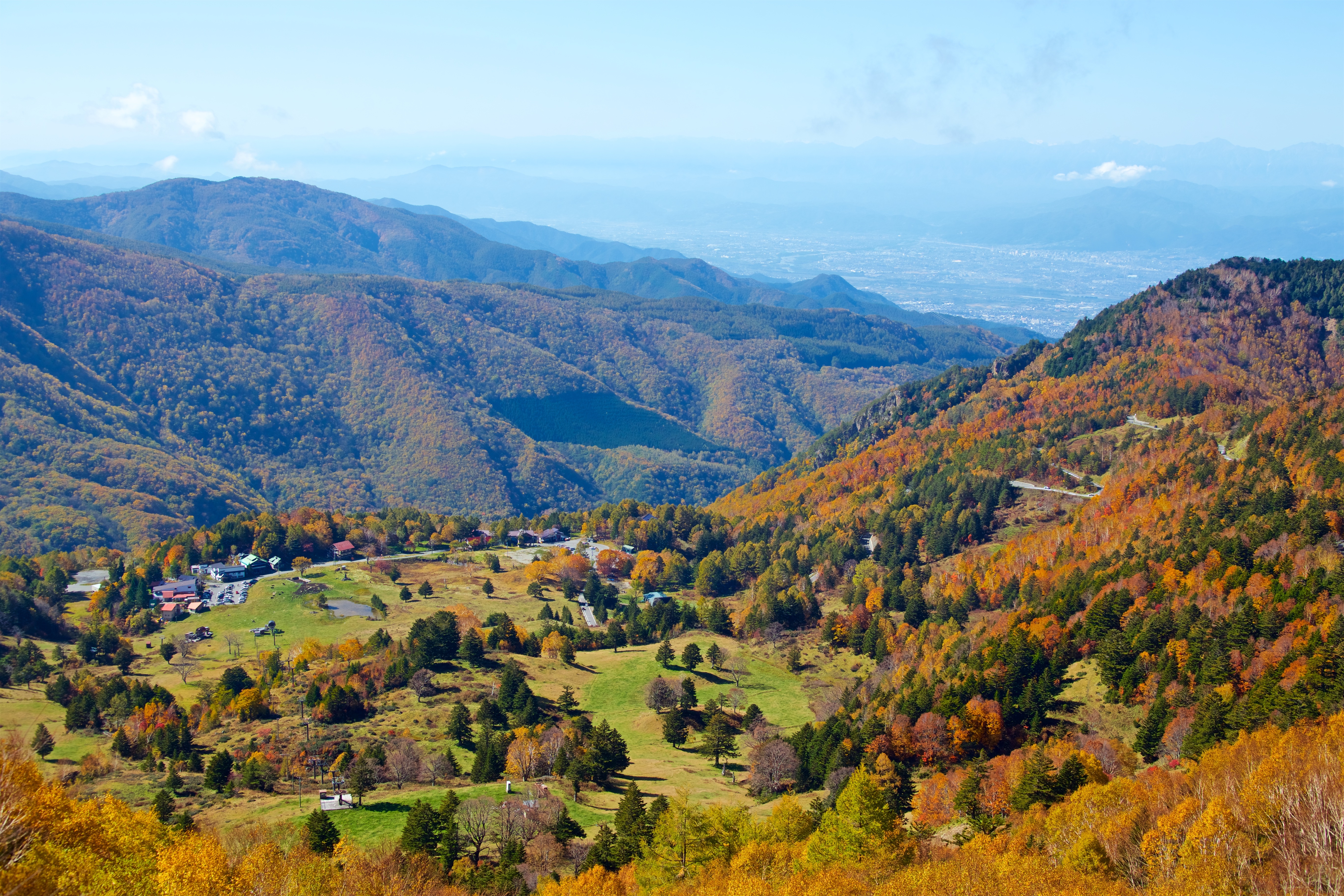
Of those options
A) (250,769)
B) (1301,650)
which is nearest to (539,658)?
(250,769)

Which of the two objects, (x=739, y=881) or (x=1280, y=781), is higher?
(x=1280, y=781)

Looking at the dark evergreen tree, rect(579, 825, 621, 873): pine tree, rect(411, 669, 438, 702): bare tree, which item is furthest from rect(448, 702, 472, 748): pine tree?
rect(579, 825, 621, 873): pine tree

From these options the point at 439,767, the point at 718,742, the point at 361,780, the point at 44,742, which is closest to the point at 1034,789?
the point at 718,742

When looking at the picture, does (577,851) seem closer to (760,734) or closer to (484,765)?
(484,765)

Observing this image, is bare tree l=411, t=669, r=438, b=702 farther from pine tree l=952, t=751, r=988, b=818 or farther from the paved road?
the paved road

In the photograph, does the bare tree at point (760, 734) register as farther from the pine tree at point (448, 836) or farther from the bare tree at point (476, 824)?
the pine tree at point (448, 836)

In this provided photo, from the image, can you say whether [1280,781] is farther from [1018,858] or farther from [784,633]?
[784,633]
